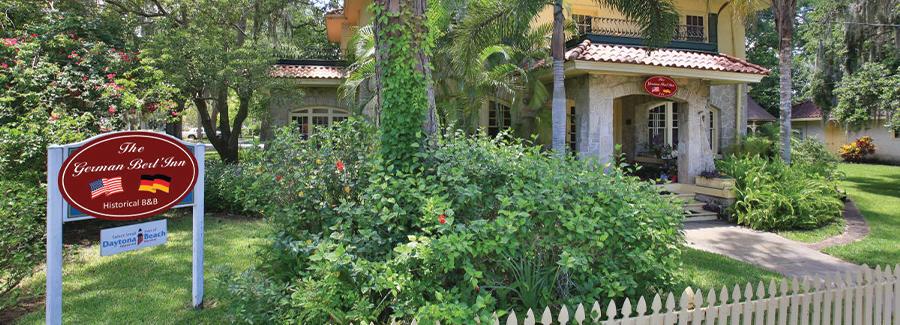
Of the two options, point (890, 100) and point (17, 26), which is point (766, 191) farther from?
point (17, 26)

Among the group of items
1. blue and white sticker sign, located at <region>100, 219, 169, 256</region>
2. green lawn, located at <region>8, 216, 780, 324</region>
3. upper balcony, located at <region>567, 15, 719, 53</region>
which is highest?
upper balcony, located at <region>567, 15, 719, 53</region>

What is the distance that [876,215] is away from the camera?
38.0 feet

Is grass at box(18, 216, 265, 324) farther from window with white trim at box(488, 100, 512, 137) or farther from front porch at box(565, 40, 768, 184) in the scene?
window with white trim at box(488, 100, 512, 137)

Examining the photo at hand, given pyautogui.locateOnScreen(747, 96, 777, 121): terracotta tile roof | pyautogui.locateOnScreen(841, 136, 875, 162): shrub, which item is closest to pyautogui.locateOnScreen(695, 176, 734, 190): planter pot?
pyautogui.locateOnScreen(747, 96, 777, 121): terracotta tile roof

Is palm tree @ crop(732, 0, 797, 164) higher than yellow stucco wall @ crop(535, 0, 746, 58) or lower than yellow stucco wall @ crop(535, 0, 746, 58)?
lower

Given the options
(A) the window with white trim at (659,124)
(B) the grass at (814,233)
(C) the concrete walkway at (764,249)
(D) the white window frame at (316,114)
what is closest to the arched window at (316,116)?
(D) the white window frame at (316,114)

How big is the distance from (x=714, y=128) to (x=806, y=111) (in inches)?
807

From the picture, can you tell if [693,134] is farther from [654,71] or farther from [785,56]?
[785,56]

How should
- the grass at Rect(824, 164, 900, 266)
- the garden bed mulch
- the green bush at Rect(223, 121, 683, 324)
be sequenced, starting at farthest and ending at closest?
1. the garden bed mulch
2. the grass at Rect(824, 164, 900, 266)
3. the green bush at Rect(223, 121, 683, 324)

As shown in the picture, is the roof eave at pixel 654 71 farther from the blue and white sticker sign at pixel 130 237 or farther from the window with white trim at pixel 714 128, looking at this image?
the blue and white sticker sign at pixel 130 237

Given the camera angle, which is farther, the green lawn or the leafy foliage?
the leafy foliage

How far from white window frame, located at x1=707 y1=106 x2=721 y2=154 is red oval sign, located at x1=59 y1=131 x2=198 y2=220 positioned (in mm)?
14863

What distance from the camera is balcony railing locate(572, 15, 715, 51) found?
12648 millimetres

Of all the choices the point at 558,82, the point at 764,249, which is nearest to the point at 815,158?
the point at 764,249
